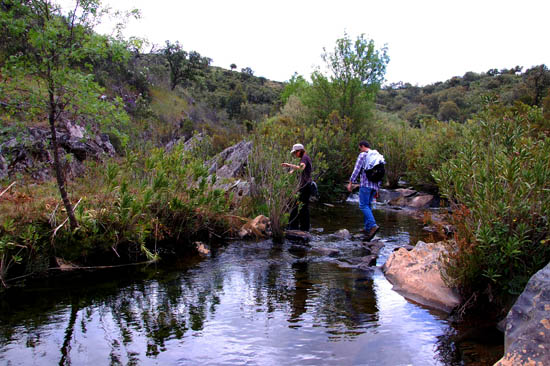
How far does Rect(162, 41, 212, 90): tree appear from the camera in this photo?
127ft

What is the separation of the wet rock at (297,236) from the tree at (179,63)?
3155cm

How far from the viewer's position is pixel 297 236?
1013 centimetres

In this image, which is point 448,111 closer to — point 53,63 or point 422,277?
point 422,277

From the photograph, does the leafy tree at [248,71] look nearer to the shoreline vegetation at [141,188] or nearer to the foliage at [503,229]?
the shoreline vegetation at [141,188]

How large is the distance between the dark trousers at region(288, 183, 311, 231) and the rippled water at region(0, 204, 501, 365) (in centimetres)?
307

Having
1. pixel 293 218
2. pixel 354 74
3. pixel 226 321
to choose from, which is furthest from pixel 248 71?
pixel 226 321

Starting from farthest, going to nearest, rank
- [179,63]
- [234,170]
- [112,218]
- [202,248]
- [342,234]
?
[179,63] < [234,170] < [342,234] < [202,248] < [112,218]

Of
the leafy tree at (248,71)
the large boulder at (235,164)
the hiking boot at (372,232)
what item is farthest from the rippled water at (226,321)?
the leafy tree at (248,71)

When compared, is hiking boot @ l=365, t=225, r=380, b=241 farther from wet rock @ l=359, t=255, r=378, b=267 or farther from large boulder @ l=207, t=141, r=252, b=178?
large boulder @ l=207, t=141, r=252, b=178

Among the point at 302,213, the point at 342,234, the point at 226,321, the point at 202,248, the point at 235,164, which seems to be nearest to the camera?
the point at 226,321

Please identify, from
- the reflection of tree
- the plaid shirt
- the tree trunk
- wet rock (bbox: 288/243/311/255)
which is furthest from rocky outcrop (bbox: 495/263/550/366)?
the tree trunk

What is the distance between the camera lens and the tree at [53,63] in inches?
235

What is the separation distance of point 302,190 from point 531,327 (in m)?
7.20

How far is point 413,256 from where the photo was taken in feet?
23.6
